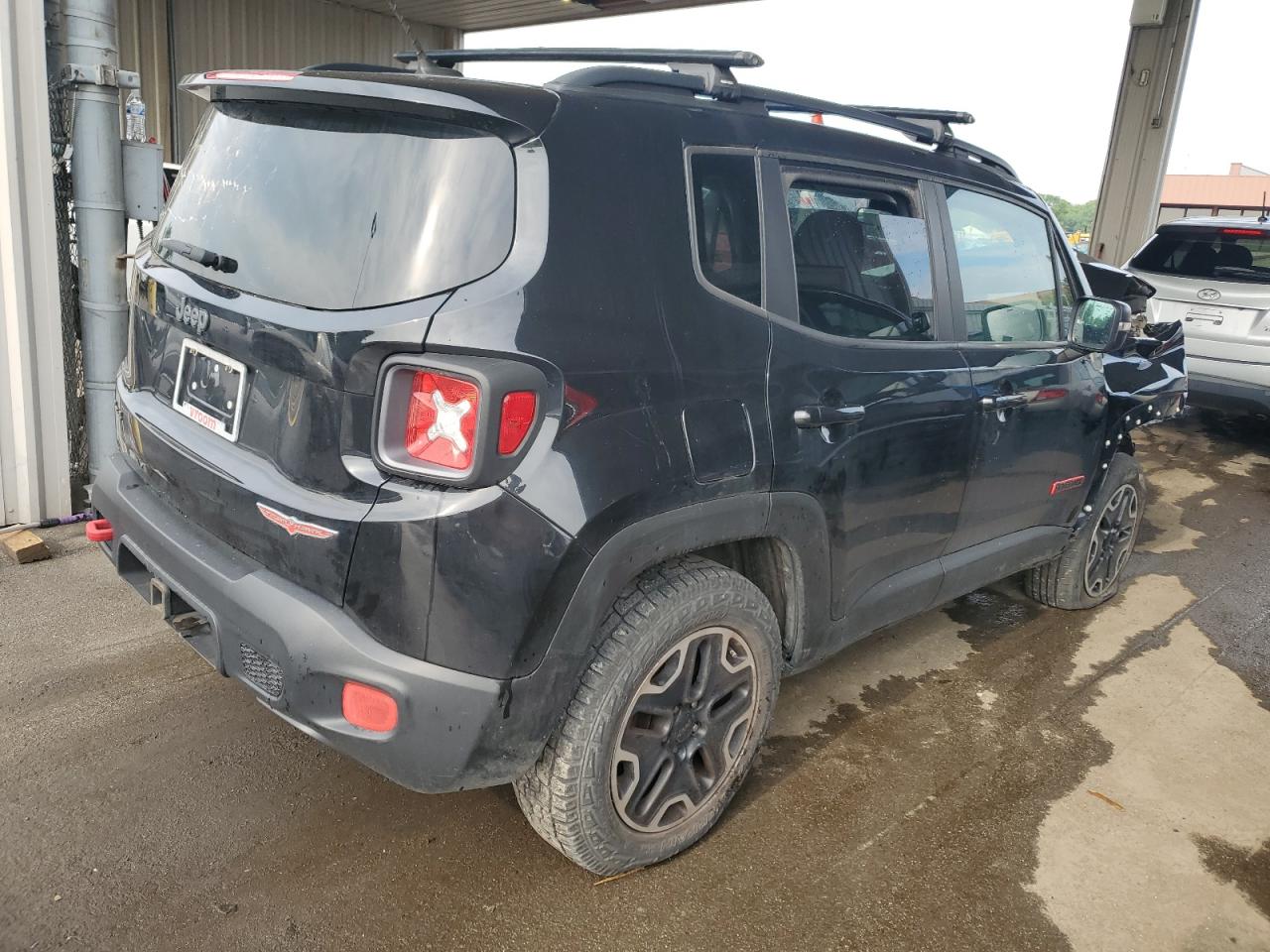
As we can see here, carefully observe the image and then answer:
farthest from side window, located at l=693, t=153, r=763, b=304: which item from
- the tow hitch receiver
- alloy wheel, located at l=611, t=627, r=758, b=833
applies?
the tow hitch receiver

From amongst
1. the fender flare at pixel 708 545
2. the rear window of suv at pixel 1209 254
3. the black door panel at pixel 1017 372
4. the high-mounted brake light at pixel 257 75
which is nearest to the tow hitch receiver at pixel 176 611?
the fender flare at pixel 708 545

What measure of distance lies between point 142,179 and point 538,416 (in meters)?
3.58

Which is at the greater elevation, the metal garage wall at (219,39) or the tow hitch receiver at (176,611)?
the metal garage wall at (219,39)

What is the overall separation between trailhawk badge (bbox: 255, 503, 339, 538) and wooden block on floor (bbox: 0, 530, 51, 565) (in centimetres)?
273

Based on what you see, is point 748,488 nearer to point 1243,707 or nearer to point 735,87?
point 735,87

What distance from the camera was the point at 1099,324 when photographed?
3736mm

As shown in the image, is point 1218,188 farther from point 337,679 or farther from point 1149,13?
point 337,679

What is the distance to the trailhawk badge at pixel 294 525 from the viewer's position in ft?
6.48

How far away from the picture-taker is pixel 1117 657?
4.08 metres

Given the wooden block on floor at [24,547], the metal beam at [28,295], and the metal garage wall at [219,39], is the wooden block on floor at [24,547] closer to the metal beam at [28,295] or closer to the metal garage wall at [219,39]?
the metal beam at [28,295]

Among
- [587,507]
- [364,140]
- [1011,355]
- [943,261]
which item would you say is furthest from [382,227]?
[1011,355]

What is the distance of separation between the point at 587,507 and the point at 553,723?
0.50m

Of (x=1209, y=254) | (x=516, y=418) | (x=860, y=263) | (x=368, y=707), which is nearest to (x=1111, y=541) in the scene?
(x=860, y=263)

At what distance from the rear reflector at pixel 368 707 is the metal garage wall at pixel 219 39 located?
12728 millimetres
